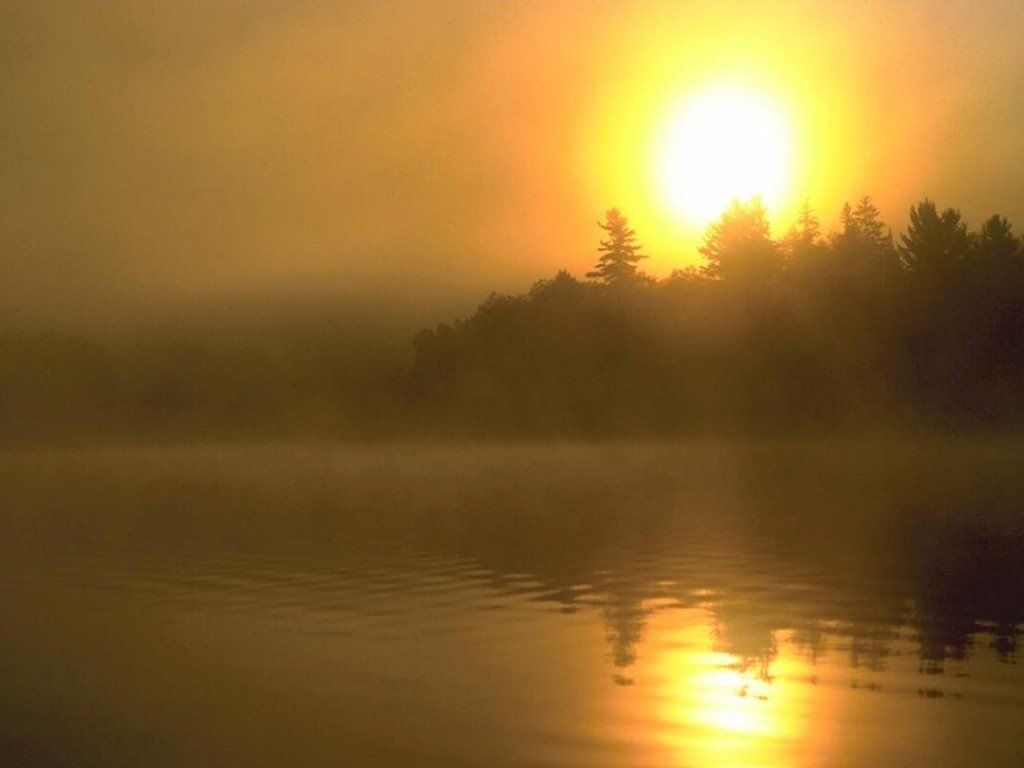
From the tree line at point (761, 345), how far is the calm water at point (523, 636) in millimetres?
53515

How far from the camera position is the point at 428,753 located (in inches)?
444

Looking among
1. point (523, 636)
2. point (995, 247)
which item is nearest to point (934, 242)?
point (995, 247)

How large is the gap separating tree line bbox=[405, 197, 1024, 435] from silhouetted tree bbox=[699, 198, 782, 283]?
203 mm

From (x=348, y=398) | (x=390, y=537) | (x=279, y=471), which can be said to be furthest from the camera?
(x=348, y=398)

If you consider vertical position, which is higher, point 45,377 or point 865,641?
point 45,377

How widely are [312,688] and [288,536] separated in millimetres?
19113

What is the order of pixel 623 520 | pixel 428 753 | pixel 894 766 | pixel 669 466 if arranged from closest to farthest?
pixel 894 766 < pixel 428 753 < pixel 623 520 < pixel 669 466

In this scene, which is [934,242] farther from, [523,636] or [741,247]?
[523,636]

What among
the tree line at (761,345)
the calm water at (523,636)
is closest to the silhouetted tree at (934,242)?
the tree line at (761,345)

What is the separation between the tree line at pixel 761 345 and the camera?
90.6 meters

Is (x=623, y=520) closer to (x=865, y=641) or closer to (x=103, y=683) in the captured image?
(x=865, y=641)

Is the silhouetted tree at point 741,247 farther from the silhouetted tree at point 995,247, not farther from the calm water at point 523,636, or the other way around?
the calm water at point 523,636

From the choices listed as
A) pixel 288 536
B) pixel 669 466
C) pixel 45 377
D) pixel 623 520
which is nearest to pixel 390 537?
pixel 288 536

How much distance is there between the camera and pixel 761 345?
101 metres
